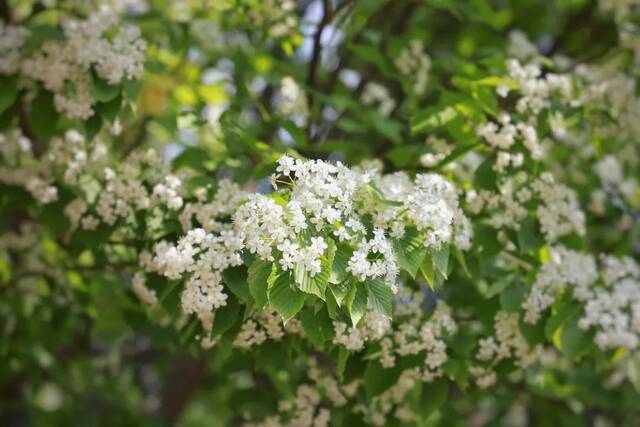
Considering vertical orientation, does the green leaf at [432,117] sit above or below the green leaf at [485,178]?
above

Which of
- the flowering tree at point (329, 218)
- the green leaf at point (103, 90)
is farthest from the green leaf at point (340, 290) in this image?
the green leaf at point (103, 90)

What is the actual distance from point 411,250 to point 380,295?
231mm

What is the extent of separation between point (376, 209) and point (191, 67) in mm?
3076

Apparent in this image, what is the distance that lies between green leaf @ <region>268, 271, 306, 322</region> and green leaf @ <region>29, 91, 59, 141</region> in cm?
183

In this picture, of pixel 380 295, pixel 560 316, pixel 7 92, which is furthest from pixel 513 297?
pixel 7 92

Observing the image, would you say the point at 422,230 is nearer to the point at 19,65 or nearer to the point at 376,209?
the point at 376,209

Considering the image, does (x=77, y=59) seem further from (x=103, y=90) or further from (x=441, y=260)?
(x=441, y=260)

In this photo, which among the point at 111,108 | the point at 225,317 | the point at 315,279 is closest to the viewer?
the point at 315,279

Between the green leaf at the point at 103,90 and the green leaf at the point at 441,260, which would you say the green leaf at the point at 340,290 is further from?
the green leaf at the point at 103,90

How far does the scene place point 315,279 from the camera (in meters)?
2.52

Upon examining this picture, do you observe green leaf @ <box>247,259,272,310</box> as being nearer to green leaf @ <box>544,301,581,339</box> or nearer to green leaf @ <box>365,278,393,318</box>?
green leaf @ <box>365,278,393,318</box>

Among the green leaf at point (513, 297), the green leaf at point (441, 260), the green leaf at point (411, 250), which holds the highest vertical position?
the green leaf at point (411, 250)

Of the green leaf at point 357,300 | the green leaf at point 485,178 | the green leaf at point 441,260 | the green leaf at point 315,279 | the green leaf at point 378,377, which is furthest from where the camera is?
the green leaf at point 485,178

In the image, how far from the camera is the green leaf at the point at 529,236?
11.7 feet
